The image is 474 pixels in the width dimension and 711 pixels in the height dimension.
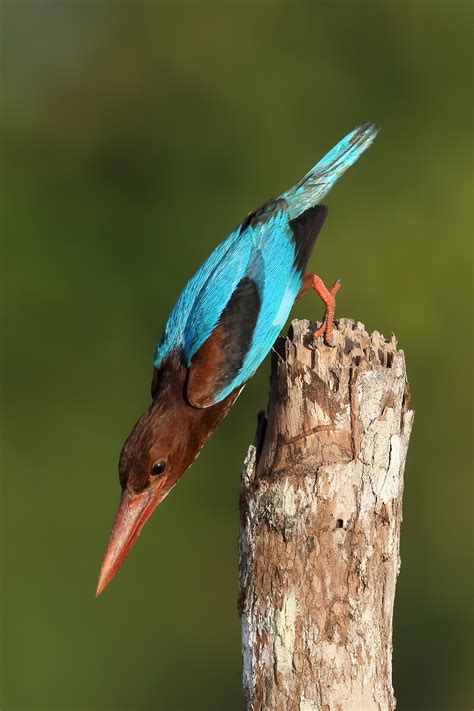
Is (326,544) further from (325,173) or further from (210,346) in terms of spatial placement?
(325,173)

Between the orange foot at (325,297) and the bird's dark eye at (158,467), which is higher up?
the orange foot at (325,297)

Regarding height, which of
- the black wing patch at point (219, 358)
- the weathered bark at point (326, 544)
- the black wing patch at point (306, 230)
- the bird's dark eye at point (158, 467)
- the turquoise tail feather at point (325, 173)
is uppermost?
the turquoise tail feather at point (325, 173)

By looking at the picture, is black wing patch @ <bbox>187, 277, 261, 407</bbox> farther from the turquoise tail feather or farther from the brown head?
the turquoise tail feather

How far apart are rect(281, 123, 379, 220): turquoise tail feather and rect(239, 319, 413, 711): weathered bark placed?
142 cm

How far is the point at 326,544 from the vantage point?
3096 mm

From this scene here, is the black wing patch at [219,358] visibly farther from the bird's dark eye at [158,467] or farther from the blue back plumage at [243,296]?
the bird's dark eye at [158,467]

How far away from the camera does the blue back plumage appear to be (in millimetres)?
3994

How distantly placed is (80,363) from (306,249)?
10.2ft

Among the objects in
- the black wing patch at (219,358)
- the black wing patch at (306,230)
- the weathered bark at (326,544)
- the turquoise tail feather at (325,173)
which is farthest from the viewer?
the turquoise tail feather at (325,173)

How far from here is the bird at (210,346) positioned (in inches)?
153

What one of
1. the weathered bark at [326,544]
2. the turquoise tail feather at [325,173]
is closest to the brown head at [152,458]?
the weathered bark at [326,544]

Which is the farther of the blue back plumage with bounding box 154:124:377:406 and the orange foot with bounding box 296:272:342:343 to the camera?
the blue back plumage with bounding box 154:124:377:406

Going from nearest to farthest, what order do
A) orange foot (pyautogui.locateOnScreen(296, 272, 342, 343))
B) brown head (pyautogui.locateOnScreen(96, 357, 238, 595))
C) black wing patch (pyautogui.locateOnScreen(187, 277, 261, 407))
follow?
orange foot (pyautogui.locateOnScreen(296, 272, 342, 343)), brown head (pyautogui.locateOnScreen(96, 357, 238, 595)), black wing patch (pyautogui.locateOnScreen(187, 277, 261, 407))

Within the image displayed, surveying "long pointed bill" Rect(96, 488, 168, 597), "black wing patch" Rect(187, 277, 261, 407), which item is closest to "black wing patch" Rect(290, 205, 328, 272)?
"black wing patch" Rect(187, 277, 261, 407)
